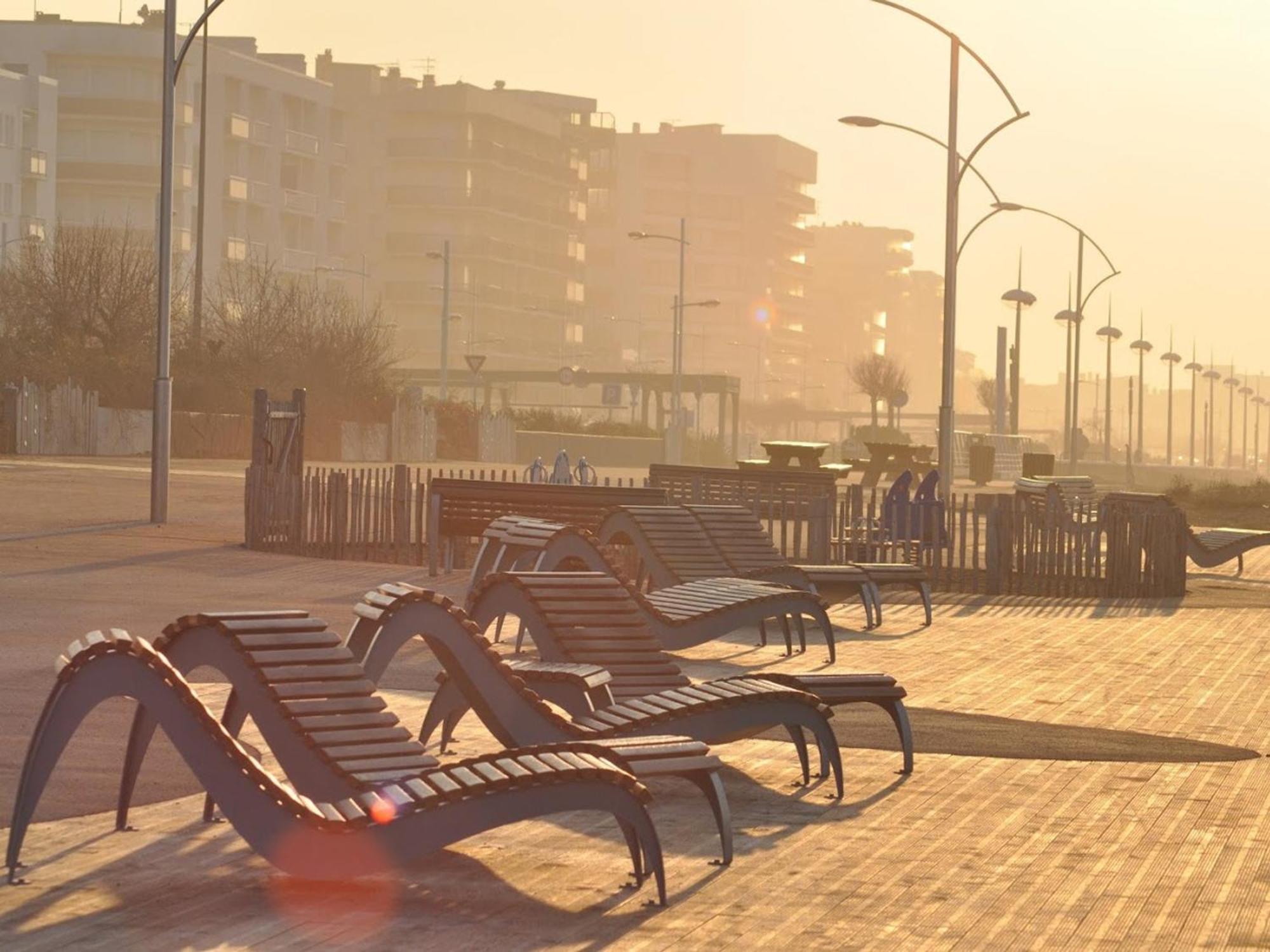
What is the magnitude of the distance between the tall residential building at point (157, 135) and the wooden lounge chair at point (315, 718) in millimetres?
91163

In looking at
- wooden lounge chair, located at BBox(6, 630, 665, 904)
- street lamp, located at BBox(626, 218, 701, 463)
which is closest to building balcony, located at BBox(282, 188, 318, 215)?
street lamp, located at BBox(626, 218, 701, 463)

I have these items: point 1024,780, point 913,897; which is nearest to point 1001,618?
point 1024,780

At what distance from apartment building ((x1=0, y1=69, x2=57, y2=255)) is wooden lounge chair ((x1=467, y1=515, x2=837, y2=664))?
83.2 m

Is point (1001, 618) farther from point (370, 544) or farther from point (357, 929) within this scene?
point (357, 929)

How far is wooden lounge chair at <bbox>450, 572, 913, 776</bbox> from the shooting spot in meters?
9.17

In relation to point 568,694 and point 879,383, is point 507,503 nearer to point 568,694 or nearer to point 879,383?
point 568,694

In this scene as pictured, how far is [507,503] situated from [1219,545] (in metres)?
9.96

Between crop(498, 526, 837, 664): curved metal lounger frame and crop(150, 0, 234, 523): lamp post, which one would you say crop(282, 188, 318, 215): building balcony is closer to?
crop(150, 0, 234, 523): lamp post

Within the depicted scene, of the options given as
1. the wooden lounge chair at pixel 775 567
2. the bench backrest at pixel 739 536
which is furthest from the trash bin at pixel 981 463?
the bench backrest at pixel 739 536

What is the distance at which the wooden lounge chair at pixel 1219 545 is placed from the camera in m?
25.0

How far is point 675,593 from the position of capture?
13547mm

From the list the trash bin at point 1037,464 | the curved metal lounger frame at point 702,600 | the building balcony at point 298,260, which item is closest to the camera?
the curved metal lounger frame at point 702,600

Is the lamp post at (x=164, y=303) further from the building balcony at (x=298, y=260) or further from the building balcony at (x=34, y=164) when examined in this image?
the building balcony at (x=298, y=260)

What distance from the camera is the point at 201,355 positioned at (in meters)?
55.2
